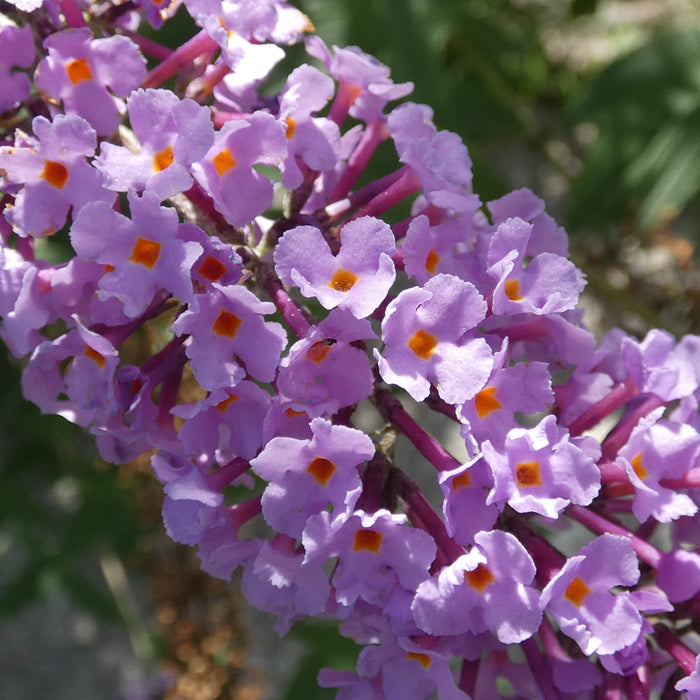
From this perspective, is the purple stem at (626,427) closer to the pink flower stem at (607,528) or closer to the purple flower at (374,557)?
the pink flower stem at (607,528)

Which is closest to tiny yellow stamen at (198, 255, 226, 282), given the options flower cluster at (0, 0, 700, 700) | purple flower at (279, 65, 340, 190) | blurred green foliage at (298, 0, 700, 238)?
flower cluster at (0, 0, 700, 700)

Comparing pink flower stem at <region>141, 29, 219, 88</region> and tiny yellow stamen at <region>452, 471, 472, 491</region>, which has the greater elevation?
pink flower stem at <region>141, 29, 219, 88</region>

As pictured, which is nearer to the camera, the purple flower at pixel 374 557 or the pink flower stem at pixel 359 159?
the purple flower at pixel 374 557

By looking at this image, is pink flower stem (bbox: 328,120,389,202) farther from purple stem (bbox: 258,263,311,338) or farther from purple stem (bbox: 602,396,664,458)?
purple stem (bbox: 602,396,664,458)

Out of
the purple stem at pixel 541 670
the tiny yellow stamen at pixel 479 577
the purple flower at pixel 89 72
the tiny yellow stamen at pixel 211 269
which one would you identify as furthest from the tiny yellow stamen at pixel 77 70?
the purple stem at pixel 541 670

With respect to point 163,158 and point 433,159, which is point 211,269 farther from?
point 433,159

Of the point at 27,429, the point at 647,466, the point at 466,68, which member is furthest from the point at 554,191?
the point at 647,466
